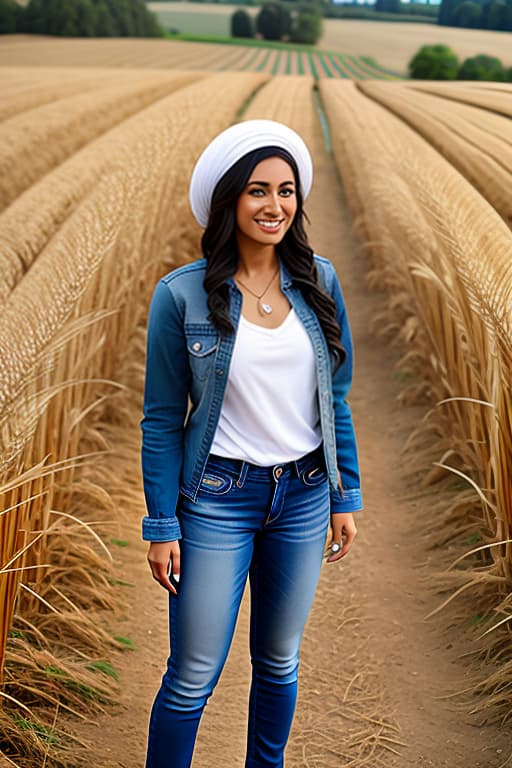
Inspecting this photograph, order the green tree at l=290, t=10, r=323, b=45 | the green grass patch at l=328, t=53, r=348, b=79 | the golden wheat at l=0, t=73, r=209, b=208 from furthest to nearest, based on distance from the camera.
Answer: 1. the green grass patch at l=328, t=53, r=348, b=79
2. the green tree at l=290, t=10, r=323, b=45
3. the golden wheat at l=0, t=73, r=209, b=208

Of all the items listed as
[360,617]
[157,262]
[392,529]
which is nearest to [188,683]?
[360,617]

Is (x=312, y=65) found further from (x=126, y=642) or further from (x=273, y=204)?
(x=273, y=204)

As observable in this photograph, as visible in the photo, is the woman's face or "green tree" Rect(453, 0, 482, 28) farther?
"green tree" Rect(453, 0, 482, 28)

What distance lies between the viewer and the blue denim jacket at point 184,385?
4.71 feet

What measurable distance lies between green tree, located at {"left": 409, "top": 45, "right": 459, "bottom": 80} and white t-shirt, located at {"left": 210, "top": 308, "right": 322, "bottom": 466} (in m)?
4.82

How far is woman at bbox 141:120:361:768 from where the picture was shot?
143cm

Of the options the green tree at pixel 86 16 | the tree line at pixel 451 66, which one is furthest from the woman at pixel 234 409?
the green tree at pixel 86 16

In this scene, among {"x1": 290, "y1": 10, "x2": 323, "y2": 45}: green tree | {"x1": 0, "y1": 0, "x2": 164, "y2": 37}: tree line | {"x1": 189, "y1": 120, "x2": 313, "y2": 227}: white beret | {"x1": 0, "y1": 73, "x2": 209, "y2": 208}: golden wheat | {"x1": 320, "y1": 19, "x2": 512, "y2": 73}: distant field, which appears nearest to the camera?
{"x1": 189, "y1": 120, "x2": 313, "y2": 227}: white beret

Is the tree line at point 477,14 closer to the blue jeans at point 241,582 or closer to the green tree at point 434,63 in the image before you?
the green tree at point 434,63

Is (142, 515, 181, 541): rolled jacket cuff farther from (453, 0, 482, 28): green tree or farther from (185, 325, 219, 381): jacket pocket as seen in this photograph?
(453, 0, 482, 28): green tree

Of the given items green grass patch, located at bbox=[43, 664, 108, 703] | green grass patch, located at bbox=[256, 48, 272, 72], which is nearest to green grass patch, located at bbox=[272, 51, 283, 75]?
green grass patch, located at bbox=[256, 48, 272, 72]

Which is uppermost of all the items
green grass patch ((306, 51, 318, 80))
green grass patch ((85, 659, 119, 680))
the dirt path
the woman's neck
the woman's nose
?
the woman's nose

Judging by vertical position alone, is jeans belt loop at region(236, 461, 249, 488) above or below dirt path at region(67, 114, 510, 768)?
above

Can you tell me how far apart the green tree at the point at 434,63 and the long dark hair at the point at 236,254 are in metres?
4.71
